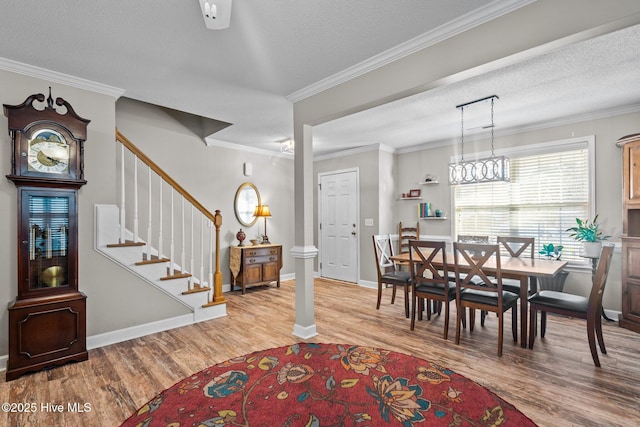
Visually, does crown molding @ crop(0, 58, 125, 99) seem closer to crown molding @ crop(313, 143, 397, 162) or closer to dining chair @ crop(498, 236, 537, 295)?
crown molding @ crop(313, 143, 397, 162)

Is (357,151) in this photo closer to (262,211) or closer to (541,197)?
(262,211)

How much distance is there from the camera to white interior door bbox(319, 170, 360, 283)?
230 inches

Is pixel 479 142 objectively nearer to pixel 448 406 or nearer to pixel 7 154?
pixel 448 406

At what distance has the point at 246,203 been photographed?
18.3 feet

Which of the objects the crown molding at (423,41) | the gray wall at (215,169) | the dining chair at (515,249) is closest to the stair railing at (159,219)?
the gray wall at (215,169)

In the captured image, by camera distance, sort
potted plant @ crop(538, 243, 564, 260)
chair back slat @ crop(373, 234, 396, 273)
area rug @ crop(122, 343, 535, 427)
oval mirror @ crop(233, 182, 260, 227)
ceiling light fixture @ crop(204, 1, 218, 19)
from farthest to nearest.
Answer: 1. oval mirror @ crop(233, 182, 260, 227)
2. chair back slat @ crop(373, 234, 396, 273)
3. potted plant @ crop(538, 243, 564, 260)
4. ceiling light fixture @ crop(204, 1, 218, 19)
5. area rug @ crop(122, 343, 535, 427)

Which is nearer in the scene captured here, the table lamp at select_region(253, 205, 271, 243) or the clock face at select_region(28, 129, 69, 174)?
the clock face at select_region(28, 129, 69, 174)

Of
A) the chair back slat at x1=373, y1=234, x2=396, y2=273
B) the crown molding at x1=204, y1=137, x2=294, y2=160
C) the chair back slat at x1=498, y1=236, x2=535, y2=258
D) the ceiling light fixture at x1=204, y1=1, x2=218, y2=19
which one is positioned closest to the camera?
the ceiling light fixture at x1=204, y1=1, x2=218, y2=19

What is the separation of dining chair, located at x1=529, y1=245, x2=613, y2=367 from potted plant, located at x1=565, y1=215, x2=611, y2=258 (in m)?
1.20

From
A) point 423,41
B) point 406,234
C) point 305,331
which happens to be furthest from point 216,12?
point 406,234

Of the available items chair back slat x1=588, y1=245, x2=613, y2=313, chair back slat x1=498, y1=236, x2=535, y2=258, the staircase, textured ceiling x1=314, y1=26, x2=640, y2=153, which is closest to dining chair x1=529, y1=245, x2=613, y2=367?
chair back slat x1=588, y1=245, x2=613, y2=313

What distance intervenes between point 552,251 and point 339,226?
10.9ft

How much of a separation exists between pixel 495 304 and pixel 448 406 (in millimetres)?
1461

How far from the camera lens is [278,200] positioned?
6141mm
